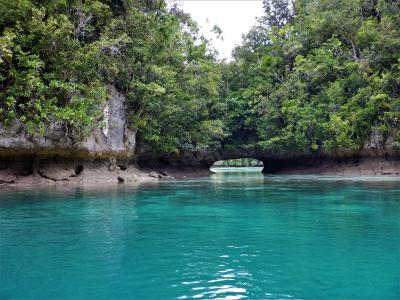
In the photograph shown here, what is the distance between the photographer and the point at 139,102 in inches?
859

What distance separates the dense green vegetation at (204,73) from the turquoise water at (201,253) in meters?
7.70

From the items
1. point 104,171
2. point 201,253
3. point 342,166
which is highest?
point 104,171

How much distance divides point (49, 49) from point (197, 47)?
14.3 meters

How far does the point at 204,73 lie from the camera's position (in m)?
26.9

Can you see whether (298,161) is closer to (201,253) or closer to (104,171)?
(104,171)

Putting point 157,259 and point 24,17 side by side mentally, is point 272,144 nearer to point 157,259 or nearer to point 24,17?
point 24,17

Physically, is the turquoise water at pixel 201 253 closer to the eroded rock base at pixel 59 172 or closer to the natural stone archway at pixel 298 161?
the eroded rock base at pixel 59 172

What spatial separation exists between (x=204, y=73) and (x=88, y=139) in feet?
38.1

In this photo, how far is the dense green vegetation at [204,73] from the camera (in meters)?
14.7

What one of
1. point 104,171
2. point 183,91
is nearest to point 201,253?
point 104,171

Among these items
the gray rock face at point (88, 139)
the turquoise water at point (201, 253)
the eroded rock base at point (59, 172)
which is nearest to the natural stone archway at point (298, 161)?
the gray rock face at point (88, 139)

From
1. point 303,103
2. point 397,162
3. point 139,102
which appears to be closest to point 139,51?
point 139,102

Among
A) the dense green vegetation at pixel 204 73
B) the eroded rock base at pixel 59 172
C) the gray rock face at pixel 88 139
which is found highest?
the dense green vegetation at pixel 204 73

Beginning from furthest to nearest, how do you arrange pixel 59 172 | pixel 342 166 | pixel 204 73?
pixel 204 73 → pixel 342 166 → pixel 59 172
